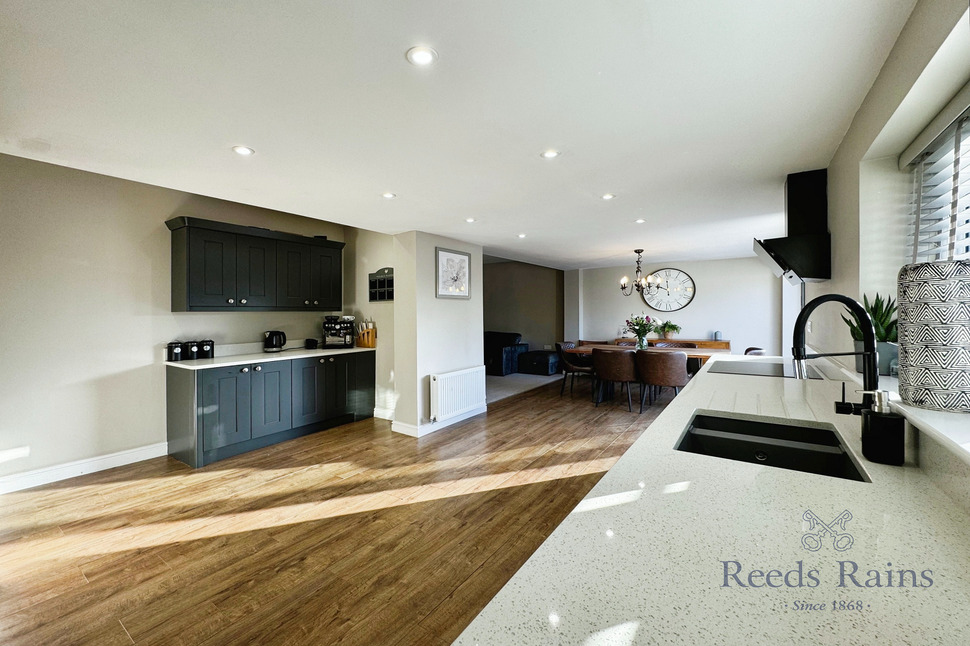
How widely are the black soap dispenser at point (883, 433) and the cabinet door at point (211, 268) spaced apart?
4551 mm

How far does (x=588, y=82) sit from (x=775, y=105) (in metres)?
0.89

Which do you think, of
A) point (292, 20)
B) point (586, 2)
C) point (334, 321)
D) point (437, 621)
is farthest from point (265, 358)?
point (586, 2)

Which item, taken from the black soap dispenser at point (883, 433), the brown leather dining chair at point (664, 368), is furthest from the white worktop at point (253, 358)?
the black soap dispenser at point (883, 433)

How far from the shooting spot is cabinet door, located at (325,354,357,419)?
4520 millimetres

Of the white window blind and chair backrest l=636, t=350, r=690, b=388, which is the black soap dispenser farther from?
chair backrest l=636, t=350, r=690, b=388

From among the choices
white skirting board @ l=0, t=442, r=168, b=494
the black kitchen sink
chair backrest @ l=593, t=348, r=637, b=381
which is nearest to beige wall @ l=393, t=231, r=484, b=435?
chair backrest @ l=593, t=348, r=637, b=381

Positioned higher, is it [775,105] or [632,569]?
[775,105]

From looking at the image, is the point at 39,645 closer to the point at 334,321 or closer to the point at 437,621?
the point at 437,621

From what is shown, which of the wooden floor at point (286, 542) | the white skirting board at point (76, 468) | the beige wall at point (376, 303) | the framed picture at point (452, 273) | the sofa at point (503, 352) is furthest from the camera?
the sofa at point (503, 352)

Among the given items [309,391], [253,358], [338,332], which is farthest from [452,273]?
[253,358]

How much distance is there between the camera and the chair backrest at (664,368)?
16.2ft

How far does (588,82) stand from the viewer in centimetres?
157

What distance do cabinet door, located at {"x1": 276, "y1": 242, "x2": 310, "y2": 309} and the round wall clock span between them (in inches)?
240

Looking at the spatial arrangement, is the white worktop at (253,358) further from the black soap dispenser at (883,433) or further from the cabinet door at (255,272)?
the black soap dispenser at (883,433)
